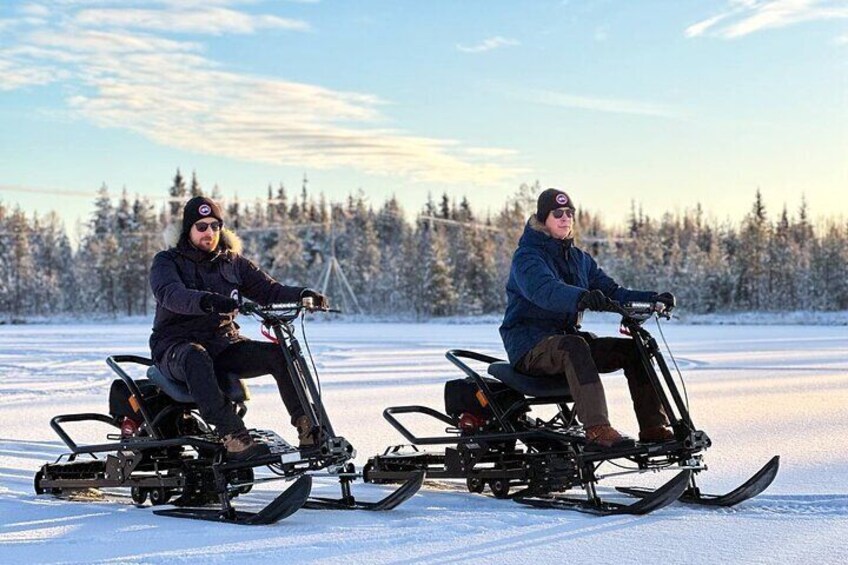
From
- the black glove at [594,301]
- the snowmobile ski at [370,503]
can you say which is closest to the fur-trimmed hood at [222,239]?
the snowmobile ski at [370,503]

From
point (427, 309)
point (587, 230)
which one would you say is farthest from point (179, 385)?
point (587, 230)

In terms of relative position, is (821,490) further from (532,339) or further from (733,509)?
(532,339)

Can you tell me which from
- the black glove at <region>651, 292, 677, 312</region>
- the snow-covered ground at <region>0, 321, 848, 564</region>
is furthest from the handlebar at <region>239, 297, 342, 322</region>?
the black glove at <region>651, 292, 677, 312</region>

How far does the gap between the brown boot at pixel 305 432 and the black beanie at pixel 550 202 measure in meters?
1.66

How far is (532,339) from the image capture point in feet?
17.3

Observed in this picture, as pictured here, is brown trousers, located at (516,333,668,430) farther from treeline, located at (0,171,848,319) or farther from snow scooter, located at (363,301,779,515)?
treeline, located at (0,171,848,319)

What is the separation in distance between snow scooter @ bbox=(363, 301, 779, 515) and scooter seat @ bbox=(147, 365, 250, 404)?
0.92 metres

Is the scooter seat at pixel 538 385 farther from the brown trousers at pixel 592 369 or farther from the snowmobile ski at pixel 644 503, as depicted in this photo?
the snowmobile ski at pixel 644 503

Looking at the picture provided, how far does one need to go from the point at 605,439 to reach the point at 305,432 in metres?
1.44

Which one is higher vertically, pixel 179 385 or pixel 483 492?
pixel 179 385

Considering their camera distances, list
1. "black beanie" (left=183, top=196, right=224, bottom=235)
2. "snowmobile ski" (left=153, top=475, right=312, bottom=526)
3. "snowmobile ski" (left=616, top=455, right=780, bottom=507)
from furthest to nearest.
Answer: "black beanie" (left=183, top=196, right=224, bottom=235) → "snowmobile ski" (left=616, top=455, right=780, bottom=507) → "snowmobile ski" (left=153, top=475, right=312, bottom=526)

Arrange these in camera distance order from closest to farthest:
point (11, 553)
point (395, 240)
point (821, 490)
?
point (11, 553) → point (821, 490) → point (395, 240)

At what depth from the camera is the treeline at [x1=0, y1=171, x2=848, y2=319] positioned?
236ft

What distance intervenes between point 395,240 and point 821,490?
4254 inches
